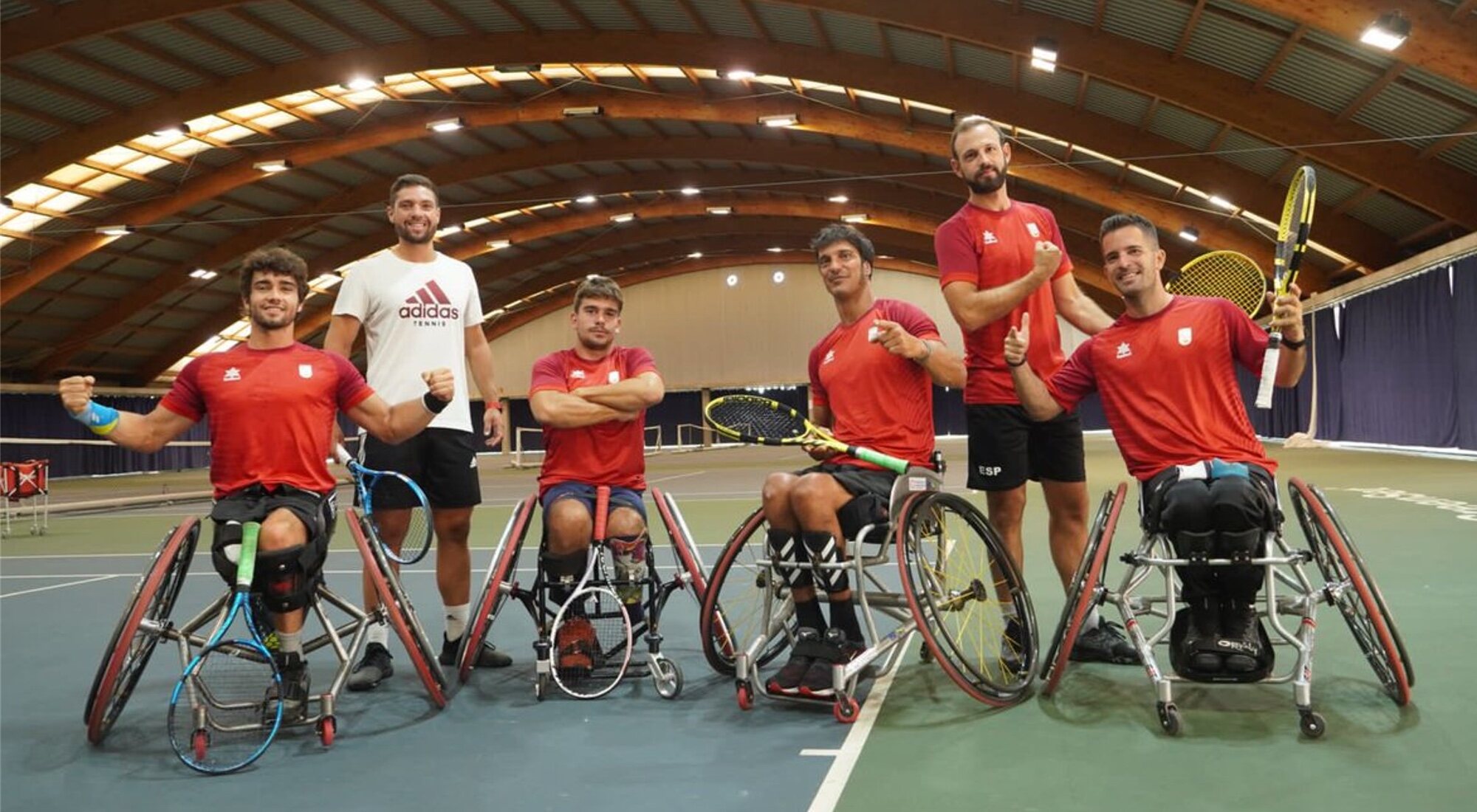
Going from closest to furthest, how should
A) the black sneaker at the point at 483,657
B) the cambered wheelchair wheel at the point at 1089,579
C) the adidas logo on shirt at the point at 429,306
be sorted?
the cambered wheelchair wheel at the point at 1089,579, the adidas logo on shirt at the point at 429,306, the black sneaker at the point at 483,657

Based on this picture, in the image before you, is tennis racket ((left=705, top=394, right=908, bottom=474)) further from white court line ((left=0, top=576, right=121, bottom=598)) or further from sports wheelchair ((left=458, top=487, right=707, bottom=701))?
white court line ((left=0, top=576, right=121, bottom=598))

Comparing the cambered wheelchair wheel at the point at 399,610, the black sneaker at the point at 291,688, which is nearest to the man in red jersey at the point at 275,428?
the black sneaker at the point at 291,688

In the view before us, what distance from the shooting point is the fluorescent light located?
11.4 metres

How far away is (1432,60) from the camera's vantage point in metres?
11.9

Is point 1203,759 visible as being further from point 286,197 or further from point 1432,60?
point 286,197

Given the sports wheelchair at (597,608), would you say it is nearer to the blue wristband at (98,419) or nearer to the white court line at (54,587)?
the blue wristband at (98,419)

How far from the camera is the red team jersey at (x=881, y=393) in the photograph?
12.0 feet

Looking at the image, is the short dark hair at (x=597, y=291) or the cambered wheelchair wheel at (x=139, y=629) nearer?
the cambered wheelchair wheel at (x=139, y=629)

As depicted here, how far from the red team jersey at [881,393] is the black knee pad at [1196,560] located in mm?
922

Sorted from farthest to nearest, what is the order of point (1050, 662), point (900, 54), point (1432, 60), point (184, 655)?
point (900, 54) < point (1432, 60) < point (1050, 662) < point (184, 655)

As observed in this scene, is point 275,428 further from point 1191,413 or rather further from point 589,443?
point 1191,413

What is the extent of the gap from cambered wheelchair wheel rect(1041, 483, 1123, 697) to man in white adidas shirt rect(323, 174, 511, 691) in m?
2.21

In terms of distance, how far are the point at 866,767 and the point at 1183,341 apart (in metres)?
1.67

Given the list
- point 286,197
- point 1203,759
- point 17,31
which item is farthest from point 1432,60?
point 286,197
